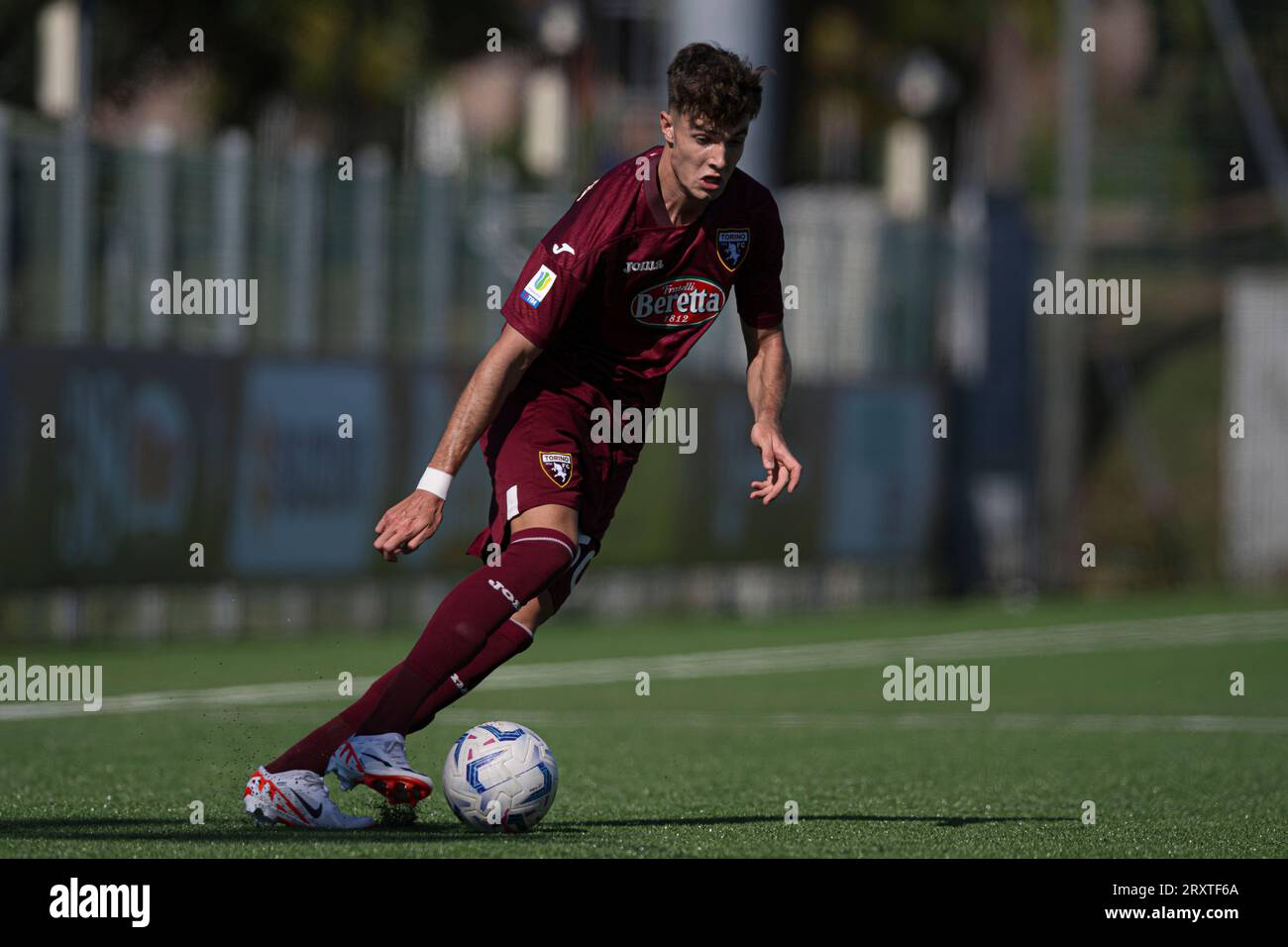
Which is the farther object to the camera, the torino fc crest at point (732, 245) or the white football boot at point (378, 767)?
the torino fc crest at point (732, 245)

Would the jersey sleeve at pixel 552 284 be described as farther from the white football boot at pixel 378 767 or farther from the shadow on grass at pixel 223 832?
the shadow on grass at pixel 223 832

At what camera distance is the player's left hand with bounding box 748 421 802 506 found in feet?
23.2

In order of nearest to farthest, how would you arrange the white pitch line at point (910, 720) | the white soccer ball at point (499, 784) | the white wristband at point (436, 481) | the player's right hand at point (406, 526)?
the player's right hand at point (406, 526) < the white wristband at point (436, 481) < the white soccer ball at point (499, 784) < the white pitch line at point (910, 720)

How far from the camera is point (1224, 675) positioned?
14461 millimetres

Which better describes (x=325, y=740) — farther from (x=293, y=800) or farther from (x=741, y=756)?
(x=741, y=756)

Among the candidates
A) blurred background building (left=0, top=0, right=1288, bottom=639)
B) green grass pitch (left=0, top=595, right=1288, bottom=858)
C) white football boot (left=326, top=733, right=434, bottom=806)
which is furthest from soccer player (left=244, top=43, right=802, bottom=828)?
blurred background building (left=0, top=0, right=1288, bottom=639)

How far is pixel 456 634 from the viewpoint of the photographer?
6.71 metres

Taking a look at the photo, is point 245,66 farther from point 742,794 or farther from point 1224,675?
point 742,794

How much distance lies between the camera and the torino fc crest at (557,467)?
696 cm

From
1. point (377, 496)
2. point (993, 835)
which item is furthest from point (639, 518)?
point (993, 835)

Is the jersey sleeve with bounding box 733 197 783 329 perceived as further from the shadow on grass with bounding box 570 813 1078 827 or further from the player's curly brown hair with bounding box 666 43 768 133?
the shadow on grass with bounding box 570 813 1078 827

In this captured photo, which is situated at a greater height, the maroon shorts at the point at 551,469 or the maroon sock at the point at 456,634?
the maroon shorts at the point at 551,469

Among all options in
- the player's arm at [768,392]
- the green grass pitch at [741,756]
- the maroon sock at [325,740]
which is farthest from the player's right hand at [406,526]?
the player's arm at [768,392]

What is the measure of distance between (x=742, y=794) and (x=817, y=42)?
27906 mm
